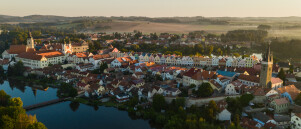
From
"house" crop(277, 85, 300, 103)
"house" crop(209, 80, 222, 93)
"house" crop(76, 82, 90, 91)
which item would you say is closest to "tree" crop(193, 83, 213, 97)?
"house" crop(209, 80, 222, 93)

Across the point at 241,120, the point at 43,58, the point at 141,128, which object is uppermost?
the point at 43,58

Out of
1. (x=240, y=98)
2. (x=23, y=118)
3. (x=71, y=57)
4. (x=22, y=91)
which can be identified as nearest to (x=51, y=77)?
(x=22, y=91)

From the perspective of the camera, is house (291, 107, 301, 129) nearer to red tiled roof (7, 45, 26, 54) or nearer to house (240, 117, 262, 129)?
house (240, 117, 262, 129)

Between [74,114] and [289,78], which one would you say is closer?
[74,114]

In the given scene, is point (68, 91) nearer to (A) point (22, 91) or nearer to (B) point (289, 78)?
(A) point (22, 91)

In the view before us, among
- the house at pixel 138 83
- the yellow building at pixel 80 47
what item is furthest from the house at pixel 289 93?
the yellow building at pixel 80 47

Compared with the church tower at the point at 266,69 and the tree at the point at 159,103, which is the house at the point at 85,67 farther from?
the church tower at the point at 266,69
